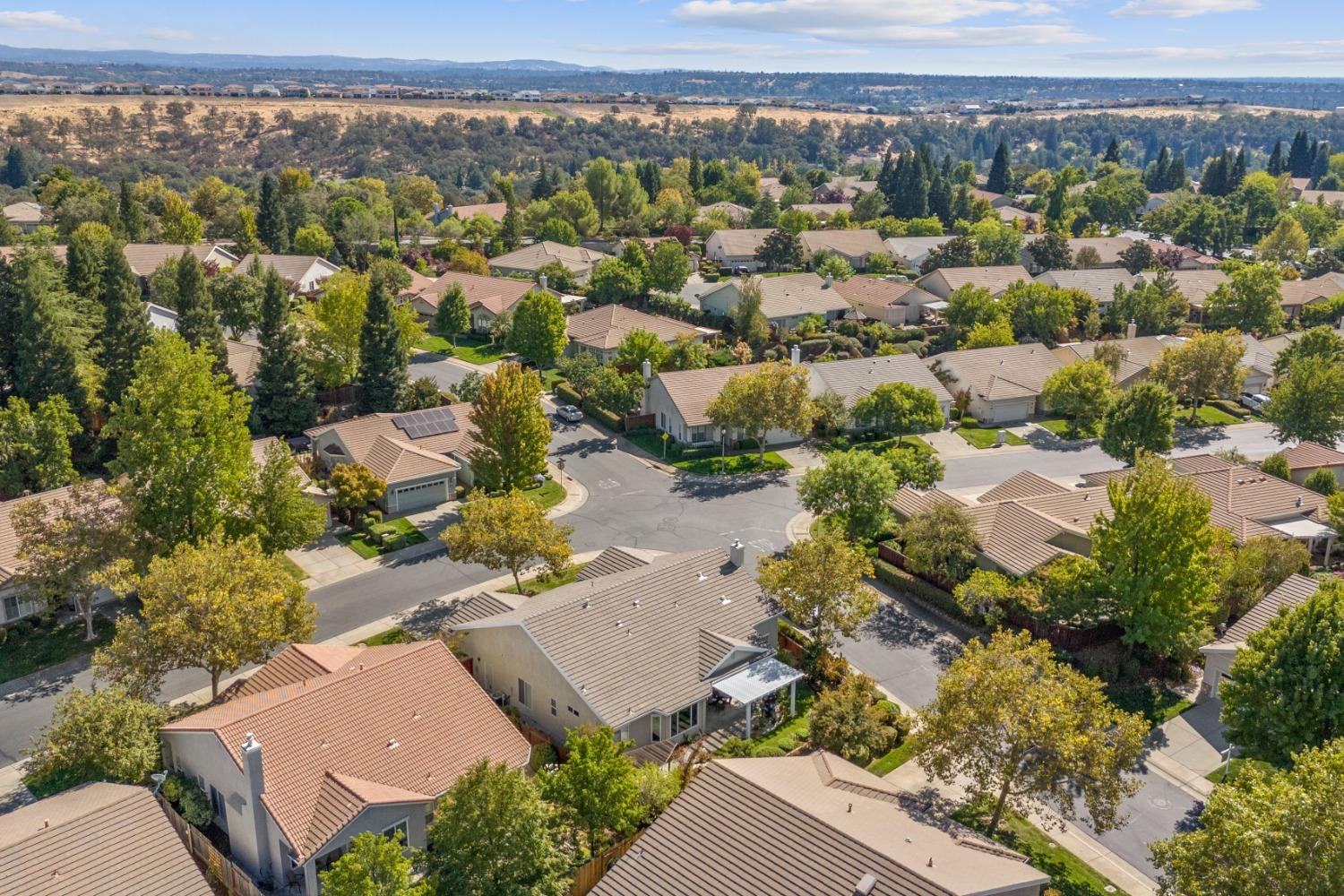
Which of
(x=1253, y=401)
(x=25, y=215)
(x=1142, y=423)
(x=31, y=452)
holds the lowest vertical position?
(x=1253, y=401)

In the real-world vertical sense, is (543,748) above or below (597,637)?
below

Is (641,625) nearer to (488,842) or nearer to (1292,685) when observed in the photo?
(488,842)

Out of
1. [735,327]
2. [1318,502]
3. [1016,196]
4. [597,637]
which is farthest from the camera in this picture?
[1016,196]

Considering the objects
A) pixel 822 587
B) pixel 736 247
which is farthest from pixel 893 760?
pixel 736 247

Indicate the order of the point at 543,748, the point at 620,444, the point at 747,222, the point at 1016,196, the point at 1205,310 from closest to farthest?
the point at 543,748
the point at 620,444
the point at 1205,310
the point at 747,222
the point at 1016,196

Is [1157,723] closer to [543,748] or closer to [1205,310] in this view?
[543,748]

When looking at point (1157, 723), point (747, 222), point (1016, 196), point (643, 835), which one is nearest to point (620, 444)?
point (1157, 723)
